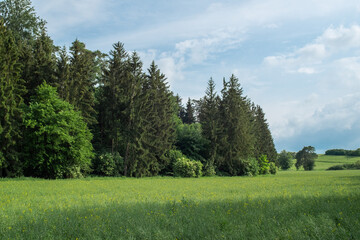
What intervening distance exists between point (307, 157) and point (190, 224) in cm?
11487

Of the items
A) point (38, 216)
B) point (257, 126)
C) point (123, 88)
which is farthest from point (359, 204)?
point (257, 126)

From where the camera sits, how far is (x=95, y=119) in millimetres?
42094

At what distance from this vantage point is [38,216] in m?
10.2

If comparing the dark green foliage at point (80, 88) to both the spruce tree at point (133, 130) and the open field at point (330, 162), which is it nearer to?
the spruce tree at point (133, 130)

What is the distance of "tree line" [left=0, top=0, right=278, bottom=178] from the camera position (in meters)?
32.7

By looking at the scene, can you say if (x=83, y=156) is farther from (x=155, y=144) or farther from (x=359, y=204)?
(x=359, y=204)

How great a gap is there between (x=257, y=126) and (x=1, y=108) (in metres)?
61.0

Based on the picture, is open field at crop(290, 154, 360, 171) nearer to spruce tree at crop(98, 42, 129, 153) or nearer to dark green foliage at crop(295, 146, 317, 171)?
dark green foliage at crop(295, 146, 317, 171)

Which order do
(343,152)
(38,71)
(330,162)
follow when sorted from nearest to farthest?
(38,71), (330,162), (343,152)

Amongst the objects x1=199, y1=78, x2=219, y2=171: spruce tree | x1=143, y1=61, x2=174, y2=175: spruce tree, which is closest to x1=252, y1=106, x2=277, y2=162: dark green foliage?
x1=199, y1=78, x2=219, y2=171: spruce tree

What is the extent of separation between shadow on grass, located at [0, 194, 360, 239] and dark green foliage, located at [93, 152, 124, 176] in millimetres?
28843

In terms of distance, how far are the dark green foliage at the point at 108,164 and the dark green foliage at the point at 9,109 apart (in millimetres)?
10269

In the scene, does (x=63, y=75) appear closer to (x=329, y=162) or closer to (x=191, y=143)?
(x=191, y=143)

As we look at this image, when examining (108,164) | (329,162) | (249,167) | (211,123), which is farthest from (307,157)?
(108,164)
